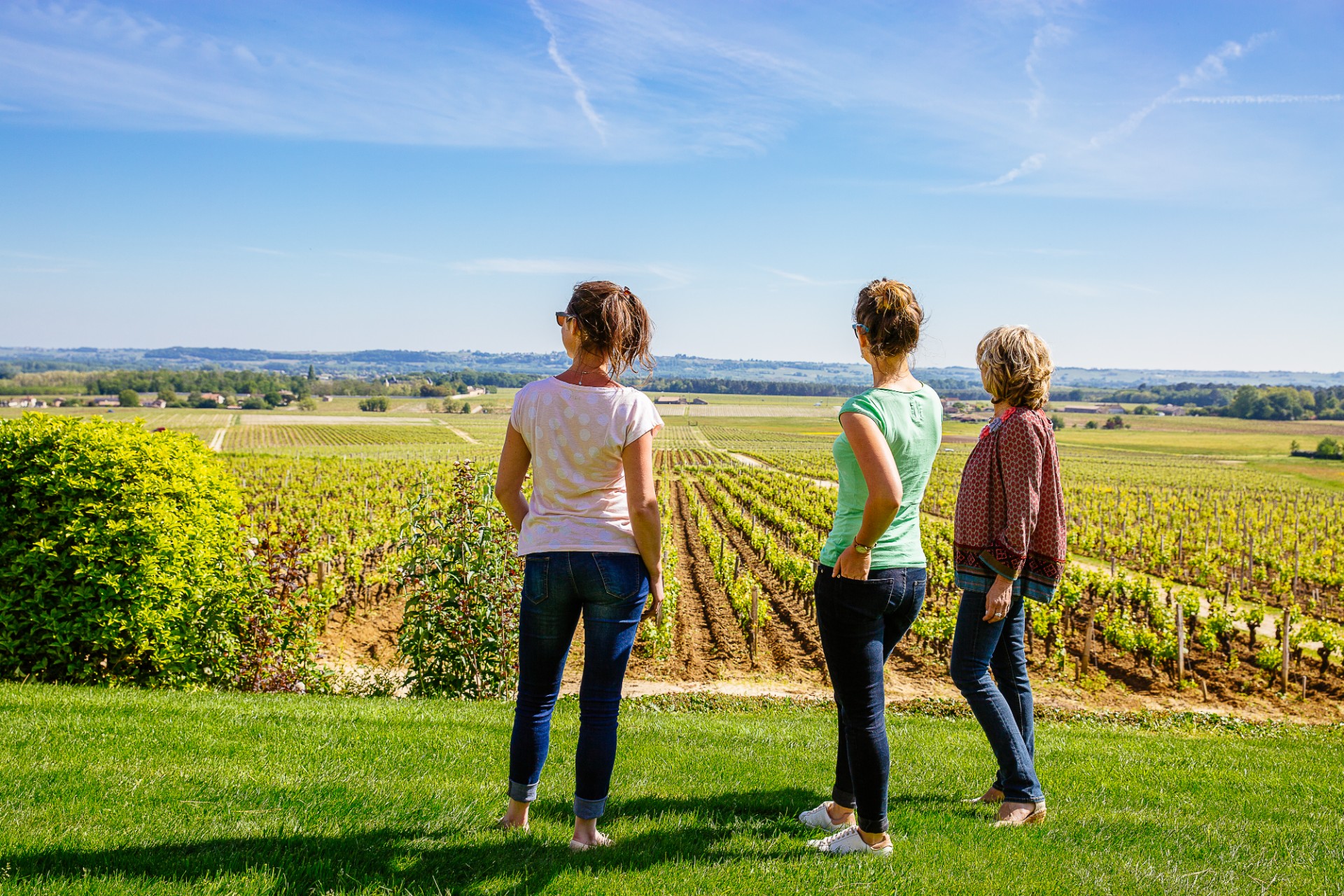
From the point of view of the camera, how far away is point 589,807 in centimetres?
255

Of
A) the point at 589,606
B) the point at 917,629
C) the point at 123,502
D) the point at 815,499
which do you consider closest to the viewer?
the point at 589,606

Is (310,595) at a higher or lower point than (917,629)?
higher

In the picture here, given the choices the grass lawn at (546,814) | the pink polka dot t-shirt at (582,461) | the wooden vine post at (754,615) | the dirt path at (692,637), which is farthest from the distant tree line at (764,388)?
the pink polka dot t-shirt at (582,461)

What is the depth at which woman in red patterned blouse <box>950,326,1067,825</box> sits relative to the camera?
116 inches

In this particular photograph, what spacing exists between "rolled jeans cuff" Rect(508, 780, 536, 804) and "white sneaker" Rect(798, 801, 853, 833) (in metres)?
1.04

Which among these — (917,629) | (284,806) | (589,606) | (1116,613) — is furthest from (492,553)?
(1116,613)

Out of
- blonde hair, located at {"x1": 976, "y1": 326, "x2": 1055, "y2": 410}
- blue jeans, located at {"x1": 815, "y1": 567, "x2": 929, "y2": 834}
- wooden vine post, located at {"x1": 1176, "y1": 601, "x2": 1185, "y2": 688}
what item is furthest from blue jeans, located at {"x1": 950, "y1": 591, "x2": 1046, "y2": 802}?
wooden vine post, located at {"x1": 1176, "y1": 601, "x2": 1185, "y2": 688}

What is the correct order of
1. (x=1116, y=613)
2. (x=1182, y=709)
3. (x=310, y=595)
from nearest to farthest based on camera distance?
(x=310, y=595)
(x=1182, y=709)
(x=1116, y=613)

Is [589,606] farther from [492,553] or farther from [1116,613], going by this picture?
[1116,613]

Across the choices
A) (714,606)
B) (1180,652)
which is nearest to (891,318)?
(1180,652)

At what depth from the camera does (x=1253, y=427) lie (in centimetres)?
9800

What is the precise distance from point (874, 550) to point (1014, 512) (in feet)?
2.38

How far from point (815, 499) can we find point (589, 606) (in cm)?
2442

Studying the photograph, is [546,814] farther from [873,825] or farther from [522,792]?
[873,825]
